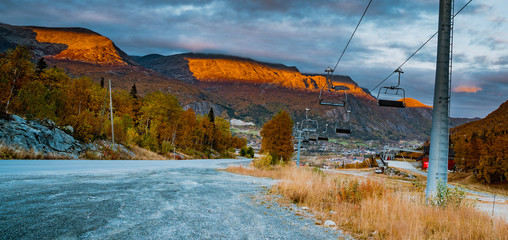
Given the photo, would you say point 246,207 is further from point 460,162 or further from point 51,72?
point 460,162

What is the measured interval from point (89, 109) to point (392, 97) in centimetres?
5233

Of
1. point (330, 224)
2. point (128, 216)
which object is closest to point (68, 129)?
point (128, 216)

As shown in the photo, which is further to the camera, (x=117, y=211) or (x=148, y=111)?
(x=148, y=111)

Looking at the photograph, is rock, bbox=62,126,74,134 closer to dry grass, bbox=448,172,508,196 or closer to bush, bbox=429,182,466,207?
bush, bbox=429,182,466,207

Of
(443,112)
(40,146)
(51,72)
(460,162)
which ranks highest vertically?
(51,72)

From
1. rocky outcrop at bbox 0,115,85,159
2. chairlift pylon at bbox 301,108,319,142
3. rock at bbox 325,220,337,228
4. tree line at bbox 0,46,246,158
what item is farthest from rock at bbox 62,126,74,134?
rock at bbox 325,220,337,228

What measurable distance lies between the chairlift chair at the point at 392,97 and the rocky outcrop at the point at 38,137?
22.3 metres

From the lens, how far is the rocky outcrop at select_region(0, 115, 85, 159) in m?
18.2

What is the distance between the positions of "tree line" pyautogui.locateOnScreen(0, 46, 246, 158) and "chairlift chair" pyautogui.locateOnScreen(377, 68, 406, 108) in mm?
24662

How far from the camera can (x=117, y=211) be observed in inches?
269

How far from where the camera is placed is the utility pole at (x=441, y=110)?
874cm

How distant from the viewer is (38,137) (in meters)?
20.3

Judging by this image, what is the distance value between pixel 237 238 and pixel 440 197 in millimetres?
6612

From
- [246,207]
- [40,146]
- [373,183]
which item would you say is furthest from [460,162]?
[40,146]
